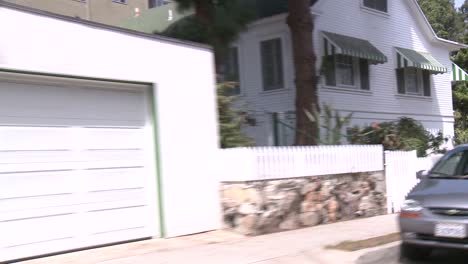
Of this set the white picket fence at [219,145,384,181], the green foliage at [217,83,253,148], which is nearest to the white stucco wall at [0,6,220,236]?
the white picket fence at [219,145,384,181]

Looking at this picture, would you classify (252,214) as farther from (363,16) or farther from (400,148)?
(363,16)

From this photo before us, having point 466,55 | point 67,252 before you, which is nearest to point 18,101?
point 67,252

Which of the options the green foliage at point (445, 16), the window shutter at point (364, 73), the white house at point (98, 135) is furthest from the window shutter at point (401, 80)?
the green foliage at point (445, 16)

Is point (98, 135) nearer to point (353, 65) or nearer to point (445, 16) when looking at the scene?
point (353, 65)

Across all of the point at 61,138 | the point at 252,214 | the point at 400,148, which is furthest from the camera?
the point at 400,148

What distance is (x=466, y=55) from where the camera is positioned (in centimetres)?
3112

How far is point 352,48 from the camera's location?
17.7 meters

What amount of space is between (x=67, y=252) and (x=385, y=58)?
1426 centimetres

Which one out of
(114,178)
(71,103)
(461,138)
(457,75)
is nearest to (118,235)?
(114,178)

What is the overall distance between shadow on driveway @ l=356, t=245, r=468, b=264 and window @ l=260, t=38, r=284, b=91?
10.3 metres

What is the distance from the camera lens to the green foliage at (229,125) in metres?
10.1

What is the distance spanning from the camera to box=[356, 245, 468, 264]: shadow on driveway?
7664 millimetres

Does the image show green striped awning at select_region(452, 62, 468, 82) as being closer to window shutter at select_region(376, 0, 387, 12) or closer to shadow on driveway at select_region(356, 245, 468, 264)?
window shutter at select_region(376, 0, 387, 12)

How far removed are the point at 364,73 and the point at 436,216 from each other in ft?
43.0
